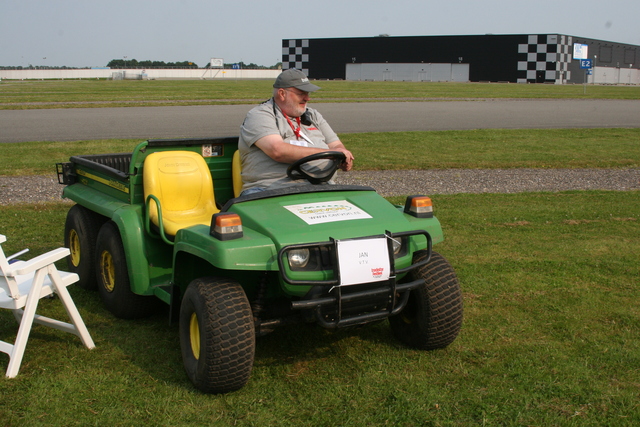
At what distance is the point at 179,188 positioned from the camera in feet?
13.6

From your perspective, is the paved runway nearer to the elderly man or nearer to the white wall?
the elderly man

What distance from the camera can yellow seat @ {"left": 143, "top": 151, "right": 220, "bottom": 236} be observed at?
3.99 meters

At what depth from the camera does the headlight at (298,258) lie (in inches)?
118

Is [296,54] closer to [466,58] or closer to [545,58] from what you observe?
[466,58]

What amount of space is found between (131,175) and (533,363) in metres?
2.62

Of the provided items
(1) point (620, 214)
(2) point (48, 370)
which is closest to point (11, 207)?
(2) point (48, 370)

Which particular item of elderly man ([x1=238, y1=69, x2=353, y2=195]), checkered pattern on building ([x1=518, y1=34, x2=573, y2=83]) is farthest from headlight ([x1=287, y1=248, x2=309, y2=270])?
checkered pattern on building ([x1=518, y1=34, x2=573, y2=83])

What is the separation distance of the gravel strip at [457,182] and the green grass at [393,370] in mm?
3817

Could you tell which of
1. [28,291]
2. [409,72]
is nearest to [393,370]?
[28,291]

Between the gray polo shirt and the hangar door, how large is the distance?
62494mm

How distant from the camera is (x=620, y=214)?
23.3 feet

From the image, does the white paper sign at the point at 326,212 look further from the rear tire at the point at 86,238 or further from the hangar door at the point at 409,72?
the hangar door at the point at 409,72

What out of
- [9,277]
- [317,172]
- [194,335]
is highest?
[317,172]

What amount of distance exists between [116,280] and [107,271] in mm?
309
